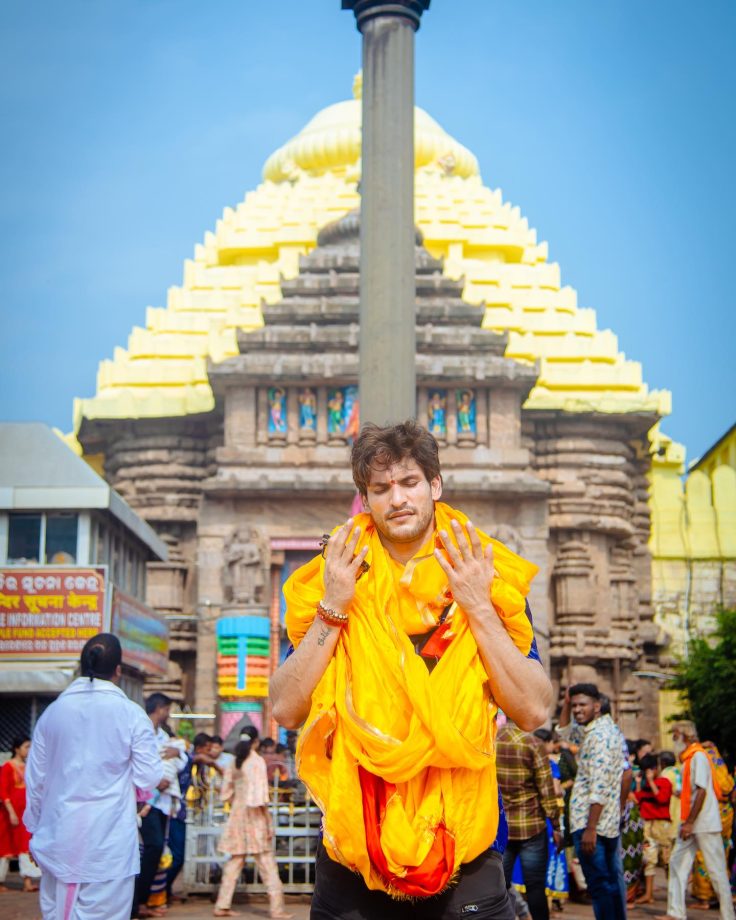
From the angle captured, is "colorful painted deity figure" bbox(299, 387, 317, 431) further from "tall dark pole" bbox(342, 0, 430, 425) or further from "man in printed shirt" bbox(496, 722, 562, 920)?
"man in printed shirt" bbox(496, 722, 562, 920)

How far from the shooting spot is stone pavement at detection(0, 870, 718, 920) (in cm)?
1154

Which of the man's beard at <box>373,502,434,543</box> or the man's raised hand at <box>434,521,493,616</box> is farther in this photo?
the man's beard at <box>373,502,434,543</box>

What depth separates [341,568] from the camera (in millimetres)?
4184

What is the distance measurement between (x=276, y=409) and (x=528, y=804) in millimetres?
20733

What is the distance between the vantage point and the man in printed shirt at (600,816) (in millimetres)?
8188

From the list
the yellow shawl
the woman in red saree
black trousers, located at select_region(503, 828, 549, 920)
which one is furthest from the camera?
the woman in red saree

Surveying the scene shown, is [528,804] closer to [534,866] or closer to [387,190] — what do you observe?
[534,866]

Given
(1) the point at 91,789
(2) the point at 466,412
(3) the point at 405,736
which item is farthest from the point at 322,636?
(2) the point at 466,412

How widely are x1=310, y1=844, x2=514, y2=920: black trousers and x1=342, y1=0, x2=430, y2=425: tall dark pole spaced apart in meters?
8.86

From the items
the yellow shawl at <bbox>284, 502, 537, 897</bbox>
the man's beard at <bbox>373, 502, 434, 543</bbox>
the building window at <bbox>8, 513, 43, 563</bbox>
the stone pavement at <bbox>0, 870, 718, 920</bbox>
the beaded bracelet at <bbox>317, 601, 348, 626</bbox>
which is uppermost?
the building window at <bbox>8, 513, 43, 563</bbox>

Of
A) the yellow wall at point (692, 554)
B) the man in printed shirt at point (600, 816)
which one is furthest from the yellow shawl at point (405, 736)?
the yellow wall at point (692, 554)

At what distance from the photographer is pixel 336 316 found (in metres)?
30.1

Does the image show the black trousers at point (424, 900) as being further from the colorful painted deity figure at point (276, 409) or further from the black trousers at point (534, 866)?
the colorful painted deity figure at point (276, 409)

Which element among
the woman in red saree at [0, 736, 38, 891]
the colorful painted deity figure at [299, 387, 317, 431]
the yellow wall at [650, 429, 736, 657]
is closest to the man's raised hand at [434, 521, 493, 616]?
the woman in red saree at [0, 736, 38, 891]
